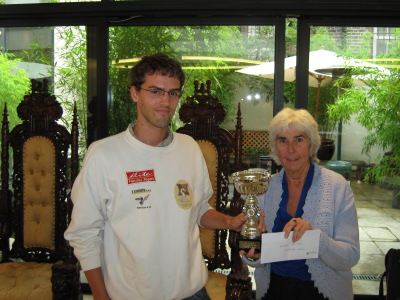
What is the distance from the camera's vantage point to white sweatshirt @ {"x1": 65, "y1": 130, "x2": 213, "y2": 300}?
1.60 m

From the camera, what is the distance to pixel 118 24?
362cm

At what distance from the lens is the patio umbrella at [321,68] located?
3520 mm

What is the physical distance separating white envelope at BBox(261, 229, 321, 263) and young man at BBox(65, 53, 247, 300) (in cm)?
30

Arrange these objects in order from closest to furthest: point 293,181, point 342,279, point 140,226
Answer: point 140,226 → point 342,279 → point 293,181

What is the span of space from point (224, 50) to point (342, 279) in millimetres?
2144

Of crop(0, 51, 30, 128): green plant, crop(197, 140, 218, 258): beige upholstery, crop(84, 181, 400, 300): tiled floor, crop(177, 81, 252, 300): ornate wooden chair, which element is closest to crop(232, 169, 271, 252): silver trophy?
crop(177, 81, 252, 300): ornate wooden chair

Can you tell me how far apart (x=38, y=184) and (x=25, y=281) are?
0.67 meters

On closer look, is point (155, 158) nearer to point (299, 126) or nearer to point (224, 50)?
point (299, 126)

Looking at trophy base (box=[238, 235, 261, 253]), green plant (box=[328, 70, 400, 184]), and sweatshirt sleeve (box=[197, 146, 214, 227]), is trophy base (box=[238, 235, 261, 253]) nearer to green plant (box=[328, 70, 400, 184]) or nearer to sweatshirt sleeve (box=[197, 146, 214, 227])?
sweatshirt sleeve (box=[197, 146, 214, 227])

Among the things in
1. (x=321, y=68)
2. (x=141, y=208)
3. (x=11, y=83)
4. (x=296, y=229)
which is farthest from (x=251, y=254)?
(x=11, y=83)

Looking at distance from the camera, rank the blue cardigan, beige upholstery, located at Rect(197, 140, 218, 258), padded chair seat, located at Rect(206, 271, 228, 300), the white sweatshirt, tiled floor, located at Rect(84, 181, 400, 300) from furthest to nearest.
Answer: tiled floor, located at Rect(84, 181, 400, 300)
beige upholstery, located at Rect(197, 140, 218, 258)
padded chair seat, located at Rect(206, 271, 228, 300)
the blue cardigan
the white sweatshirt

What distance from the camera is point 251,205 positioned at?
1988 millimetres

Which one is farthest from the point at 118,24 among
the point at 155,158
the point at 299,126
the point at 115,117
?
the point at 155,158

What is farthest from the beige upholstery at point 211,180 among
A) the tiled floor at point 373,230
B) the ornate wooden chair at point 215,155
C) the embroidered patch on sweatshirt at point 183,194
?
the tiled floor at point 373,230
